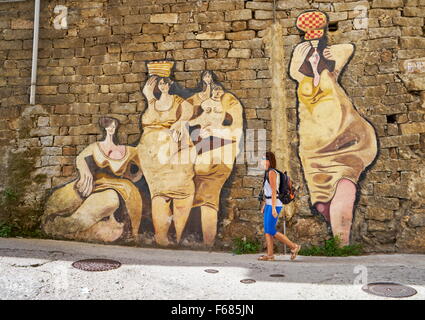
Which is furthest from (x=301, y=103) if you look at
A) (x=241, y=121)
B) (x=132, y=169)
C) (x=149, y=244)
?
(x=149, y=244)

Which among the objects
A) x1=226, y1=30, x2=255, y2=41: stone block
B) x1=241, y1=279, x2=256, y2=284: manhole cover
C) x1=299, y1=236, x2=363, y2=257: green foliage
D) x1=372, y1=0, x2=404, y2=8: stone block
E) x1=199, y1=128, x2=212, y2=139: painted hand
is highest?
x1=372, y1=0, x2=404, y2=8: stone block

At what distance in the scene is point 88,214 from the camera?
5.11 m

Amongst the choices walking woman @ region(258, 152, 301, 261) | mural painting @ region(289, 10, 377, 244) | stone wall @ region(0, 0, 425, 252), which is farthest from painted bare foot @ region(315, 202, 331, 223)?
walking woman @ region(258, 152, 301, 261)

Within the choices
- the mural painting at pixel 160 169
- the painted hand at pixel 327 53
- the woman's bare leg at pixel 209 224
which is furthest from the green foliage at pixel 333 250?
the painted hand at pixel 327 53

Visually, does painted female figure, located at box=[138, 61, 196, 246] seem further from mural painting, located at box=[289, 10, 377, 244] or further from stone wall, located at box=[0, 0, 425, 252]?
mural painting, located at box=[289, 10, 377, 244]

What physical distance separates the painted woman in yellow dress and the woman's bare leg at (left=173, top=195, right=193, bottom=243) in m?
0.54

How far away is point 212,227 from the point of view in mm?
4863

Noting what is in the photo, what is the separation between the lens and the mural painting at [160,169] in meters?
4.95

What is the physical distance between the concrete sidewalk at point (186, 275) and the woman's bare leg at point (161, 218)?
0.25m

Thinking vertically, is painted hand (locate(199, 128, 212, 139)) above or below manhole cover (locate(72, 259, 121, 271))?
above

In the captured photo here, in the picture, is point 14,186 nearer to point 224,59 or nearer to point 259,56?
point 224,59

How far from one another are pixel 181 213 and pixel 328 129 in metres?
2.39

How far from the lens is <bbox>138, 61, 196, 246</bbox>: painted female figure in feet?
16.3

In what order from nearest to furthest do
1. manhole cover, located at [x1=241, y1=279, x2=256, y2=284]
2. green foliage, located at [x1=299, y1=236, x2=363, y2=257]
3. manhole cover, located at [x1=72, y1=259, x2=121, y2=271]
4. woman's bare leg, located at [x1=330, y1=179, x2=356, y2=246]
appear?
manhole cover, located at [x1=241, y1=279, x2=256, y2=284] < manhole cover, located at [x1=72, y1=259, x2=121, y2=271] < green foliage, located at [x1=299, y1=236, x2=363, y2=257] < woman's bare leg, located at [x1=330, y1=179, x2=356, y2=246]
